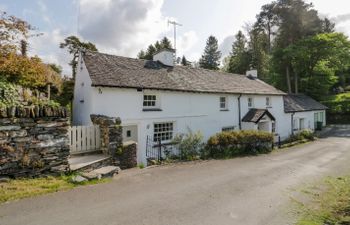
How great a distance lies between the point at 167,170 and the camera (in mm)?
11180

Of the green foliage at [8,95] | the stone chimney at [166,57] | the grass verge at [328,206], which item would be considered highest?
the stone chimney at [166,57]

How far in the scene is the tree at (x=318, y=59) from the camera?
124 ft

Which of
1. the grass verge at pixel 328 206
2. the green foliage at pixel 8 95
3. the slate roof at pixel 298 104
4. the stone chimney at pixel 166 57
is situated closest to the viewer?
the grass verge at pixel 328 206

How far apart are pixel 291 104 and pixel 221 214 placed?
2942 cm

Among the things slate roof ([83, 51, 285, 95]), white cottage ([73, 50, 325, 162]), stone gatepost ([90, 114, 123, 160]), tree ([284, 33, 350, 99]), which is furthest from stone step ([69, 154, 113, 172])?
tree ([284, 33, 350, 99])

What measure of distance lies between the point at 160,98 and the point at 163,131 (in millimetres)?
2380

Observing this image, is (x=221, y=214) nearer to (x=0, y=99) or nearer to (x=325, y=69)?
(x=0, y=99)

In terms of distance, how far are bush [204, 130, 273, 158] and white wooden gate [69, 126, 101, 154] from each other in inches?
271

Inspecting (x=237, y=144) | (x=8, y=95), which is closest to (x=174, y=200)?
(x=8, y=95)

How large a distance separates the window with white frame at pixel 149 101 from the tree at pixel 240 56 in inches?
1676

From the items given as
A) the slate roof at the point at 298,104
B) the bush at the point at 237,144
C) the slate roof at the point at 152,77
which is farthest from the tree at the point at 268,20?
the bush at the point at 237,144

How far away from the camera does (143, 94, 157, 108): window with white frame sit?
16938 millimetres

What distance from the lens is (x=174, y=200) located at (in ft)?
23.9

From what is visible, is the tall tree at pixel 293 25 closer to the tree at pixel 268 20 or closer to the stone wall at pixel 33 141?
the tree at pixel 268 20
